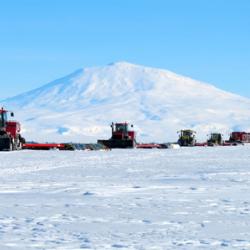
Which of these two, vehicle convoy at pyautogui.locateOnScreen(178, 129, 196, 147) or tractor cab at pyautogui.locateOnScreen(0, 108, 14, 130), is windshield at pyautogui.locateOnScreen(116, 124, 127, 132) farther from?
vehicle convoy at pyautogui.locateOnScreen(178, 129, 196, 147)

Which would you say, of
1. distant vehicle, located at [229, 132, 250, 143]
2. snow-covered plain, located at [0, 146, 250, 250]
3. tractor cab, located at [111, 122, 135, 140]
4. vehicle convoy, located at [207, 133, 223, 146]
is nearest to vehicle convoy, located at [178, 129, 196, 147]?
vehicle convoy, located at [207, 133, 223, 146]

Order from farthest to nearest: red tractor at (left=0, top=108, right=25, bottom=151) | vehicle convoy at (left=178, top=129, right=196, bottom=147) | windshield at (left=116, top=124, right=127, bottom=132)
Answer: vehicle convoy at (left=178, top=129, right=196, bottom=147)
windshield at (left=116, top=124, right=127, bottom=132)
red tractor at (left=0, top=108, right=25, bottom=151)

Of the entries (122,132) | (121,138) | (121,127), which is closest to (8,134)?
(121,138)

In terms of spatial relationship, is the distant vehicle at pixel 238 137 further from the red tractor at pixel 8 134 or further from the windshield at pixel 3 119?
the windshield at pixel 3 119

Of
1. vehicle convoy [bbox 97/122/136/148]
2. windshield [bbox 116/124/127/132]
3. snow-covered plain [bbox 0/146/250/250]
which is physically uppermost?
windshield [bbox 116/124/127/132]

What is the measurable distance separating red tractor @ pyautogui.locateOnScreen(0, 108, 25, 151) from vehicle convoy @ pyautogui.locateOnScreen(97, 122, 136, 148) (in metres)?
8.64

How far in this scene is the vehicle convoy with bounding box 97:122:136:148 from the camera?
42116mm

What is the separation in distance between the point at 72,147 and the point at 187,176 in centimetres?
2498

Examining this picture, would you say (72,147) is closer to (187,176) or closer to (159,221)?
(187,176)

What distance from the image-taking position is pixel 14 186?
39.3 ft

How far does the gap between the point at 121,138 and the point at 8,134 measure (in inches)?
454

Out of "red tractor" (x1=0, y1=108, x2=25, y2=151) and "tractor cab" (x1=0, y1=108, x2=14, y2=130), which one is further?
"tractor cab" (x1=0, y1=108, x2=14, y2=130)

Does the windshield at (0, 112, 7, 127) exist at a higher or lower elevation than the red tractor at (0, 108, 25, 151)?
higher

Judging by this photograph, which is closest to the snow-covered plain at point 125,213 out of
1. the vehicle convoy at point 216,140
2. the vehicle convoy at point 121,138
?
the vehicle convoy at point 121,138
